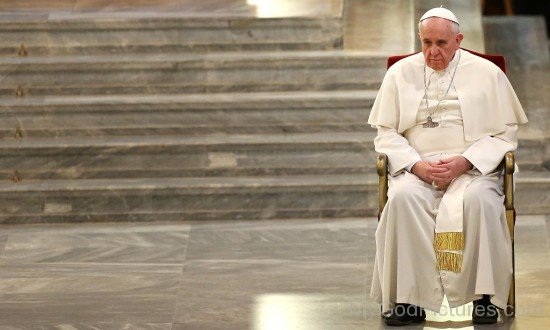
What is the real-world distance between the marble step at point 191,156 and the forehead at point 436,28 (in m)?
1.83

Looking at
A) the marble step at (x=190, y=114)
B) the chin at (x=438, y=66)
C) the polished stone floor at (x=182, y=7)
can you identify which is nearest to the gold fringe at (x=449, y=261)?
Answer: the chin at (x=438, y=66)

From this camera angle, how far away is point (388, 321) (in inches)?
246

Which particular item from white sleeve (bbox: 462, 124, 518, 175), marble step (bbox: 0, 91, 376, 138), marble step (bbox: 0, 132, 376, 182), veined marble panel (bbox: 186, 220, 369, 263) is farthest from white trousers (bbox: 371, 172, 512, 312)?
marble step (bbox: 0, 91, 376, 138)

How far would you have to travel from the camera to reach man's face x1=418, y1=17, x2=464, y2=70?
6.26 meters

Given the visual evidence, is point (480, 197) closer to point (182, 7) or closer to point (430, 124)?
point (430, 124)

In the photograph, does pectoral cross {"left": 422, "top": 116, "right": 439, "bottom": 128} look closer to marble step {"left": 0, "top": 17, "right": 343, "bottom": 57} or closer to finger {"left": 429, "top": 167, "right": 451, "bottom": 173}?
finger {"left": 429, "top": 167, "right": 451, "bottom": 173}

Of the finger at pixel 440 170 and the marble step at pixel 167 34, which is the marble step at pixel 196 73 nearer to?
the marble step at pixel 167 34

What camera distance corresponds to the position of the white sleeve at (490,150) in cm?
627

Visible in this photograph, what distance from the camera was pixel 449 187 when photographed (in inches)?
248

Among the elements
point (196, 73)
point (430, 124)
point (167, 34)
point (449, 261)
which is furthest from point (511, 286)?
point (167, 34)

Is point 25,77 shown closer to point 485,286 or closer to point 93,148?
point 93,148

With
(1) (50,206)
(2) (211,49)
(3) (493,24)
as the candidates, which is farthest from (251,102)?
(3) (493,24)

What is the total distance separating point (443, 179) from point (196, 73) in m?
2.65

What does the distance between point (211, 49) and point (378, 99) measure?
229cm
